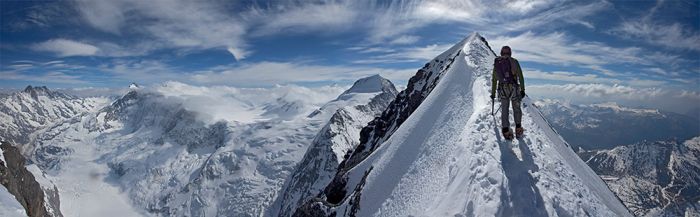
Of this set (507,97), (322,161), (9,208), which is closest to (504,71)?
(507,97)

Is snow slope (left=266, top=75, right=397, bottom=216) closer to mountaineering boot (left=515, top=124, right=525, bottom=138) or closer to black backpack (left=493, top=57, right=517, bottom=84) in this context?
mountaineering boot (left=515, top=124, right=525, bottom=138)

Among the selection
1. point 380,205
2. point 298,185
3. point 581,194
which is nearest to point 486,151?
point 581,194

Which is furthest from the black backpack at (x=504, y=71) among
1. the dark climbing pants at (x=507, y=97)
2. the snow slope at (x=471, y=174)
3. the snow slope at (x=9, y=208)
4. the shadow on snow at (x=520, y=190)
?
the snow slope at (x=9, y=208)

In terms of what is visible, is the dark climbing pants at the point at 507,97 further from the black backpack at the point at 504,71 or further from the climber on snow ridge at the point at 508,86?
the black backpack at the point at 504,71

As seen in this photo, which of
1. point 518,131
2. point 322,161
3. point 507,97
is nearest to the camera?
point 507,97

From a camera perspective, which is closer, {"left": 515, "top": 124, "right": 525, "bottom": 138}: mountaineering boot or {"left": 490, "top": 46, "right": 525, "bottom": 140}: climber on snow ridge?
{"left": 490, "top": 46, "right": 525, "bottom": 140}: climber on snow ridge

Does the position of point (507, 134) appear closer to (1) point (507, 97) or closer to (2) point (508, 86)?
(1) point (507, 97)

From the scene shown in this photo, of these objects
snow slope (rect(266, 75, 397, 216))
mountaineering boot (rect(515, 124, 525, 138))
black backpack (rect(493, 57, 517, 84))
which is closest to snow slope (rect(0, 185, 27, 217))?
black backpack (rect(493, 57, 517, 84))
